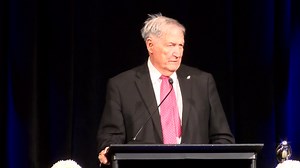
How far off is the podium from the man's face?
3.13ft

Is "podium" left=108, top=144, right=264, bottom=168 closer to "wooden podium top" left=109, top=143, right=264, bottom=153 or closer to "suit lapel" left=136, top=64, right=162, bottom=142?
"wooden podium top" left=109, top=143, right=264, bottom=153

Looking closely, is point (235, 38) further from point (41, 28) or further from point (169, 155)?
point (169, 155)

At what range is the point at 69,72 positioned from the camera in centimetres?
376

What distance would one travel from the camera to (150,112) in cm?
306

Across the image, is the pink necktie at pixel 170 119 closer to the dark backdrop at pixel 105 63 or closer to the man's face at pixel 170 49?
the man's face at pixel 170 49

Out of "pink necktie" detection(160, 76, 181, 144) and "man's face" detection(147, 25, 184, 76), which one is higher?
"man's face" detection(147, 25, 184, 76)

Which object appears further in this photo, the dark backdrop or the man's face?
the dark backdrop

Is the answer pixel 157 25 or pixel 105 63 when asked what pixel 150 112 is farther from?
pixel 105 63

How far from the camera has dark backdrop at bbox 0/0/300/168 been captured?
3.72 metres

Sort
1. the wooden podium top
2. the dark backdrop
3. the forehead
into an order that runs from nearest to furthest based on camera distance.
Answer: the wooden podium top < the forehead < the dark backdrop

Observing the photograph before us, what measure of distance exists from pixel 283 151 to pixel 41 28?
5.62 feet

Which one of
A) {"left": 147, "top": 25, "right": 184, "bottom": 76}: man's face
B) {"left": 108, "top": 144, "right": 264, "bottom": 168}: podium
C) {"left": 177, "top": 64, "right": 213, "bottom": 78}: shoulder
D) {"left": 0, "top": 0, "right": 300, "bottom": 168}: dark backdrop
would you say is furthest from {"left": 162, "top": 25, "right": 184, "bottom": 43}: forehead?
{"left": 108, "top": 144, "right": 264, "bottom": 168}: podium

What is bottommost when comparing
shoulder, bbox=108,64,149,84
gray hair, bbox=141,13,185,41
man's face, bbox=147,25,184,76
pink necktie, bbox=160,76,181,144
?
pink necktie, bbox=160,76,181,144

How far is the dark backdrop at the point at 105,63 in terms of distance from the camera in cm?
372
